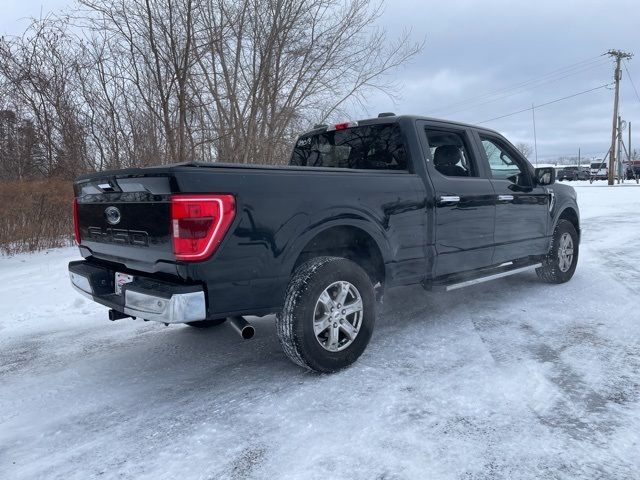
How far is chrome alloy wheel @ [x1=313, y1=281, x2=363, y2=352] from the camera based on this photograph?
330 centimetres

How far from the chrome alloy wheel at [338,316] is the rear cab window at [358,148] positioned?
4.44ft

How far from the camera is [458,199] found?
4.36 metres

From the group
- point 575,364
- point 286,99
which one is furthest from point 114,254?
point 286,99

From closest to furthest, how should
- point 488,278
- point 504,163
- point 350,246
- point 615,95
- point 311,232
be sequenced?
point 311,232 < point 350,246 < point 488,278 < point 504,163 < point 615,95

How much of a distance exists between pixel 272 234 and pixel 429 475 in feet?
5.23

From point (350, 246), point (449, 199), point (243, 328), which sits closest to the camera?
point (243, 328)

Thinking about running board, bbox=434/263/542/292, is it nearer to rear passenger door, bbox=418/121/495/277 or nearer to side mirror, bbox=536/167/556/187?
rear passenger door, bbox=418/121/495/277

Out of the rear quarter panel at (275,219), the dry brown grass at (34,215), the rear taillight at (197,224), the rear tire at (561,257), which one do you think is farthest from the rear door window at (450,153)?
the dry brown grass at (34,215)

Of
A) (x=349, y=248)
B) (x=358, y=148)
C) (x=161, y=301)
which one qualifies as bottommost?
(x=161, y=301)

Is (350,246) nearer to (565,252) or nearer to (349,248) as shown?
(349,248)

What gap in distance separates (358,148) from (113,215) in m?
2.29

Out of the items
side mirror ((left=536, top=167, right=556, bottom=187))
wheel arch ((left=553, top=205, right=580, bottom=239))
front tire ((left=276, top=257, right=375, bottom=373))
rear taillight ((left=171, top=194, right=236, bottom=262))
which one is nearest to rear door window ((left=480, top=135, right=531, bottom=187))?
side mirror ((left=536, top=167, right=556, bottom=187))

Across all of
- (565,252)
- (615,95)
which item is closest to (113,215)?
(565,252)

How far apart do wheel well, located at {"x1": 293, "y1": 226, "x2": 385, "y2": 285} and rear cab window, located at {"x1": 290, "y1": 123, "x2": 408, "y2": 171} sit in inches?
32.6
